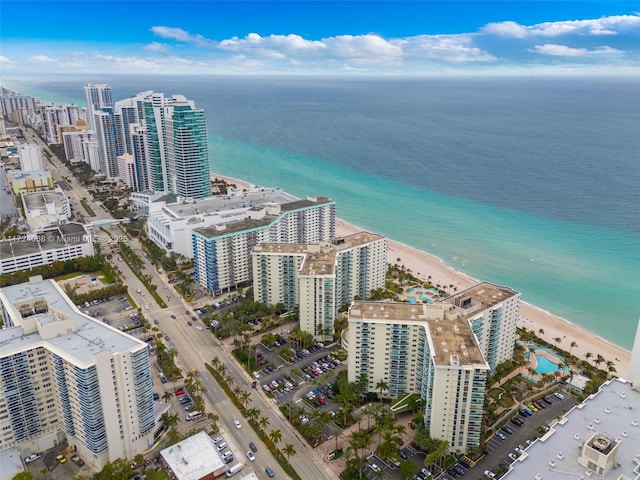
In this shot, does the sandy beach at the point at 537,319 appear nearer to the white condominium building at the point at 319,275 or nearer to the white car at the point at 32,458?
the white condominium building at the point at 319,275

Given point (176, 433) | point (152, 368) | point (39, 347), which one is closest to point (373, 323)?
point (176, 433)

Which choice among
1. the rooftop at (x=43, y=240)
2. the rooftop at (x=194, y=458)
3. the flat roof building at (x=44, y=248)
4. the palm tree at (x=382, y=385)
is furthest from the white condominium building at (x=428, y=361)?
the rooftop at (x=43, y=240)

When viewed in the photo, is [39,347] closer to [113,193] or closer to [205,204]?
[205,204]

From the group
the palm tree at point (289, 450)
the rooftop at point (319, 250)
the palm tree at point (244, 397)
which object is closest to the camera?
the palm tree at point (289, 450)

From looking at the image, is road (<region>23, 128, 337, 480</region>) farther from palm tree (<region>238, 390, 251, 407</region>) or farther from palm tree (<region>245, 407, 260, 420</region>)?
palm tree (<region>245, 407, 260, 420</region>)

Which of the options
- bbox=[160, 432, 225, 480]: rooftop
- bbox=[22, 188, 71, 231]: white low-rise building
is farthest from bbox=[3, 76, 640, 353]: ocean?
bbox=[160, 432, 225, 480]: rooftop

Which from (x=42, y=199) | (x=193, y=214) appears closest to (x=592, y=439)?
(x=193, y=214)

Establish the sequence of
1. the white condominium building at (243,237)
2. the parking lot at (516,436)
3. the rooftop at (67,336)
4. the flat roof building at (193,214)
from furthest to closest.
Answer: the flat roof building at (193,214) → the white condominium building at (243,237) → the parking lot at (516,436) → the rooftop at (67,336)
